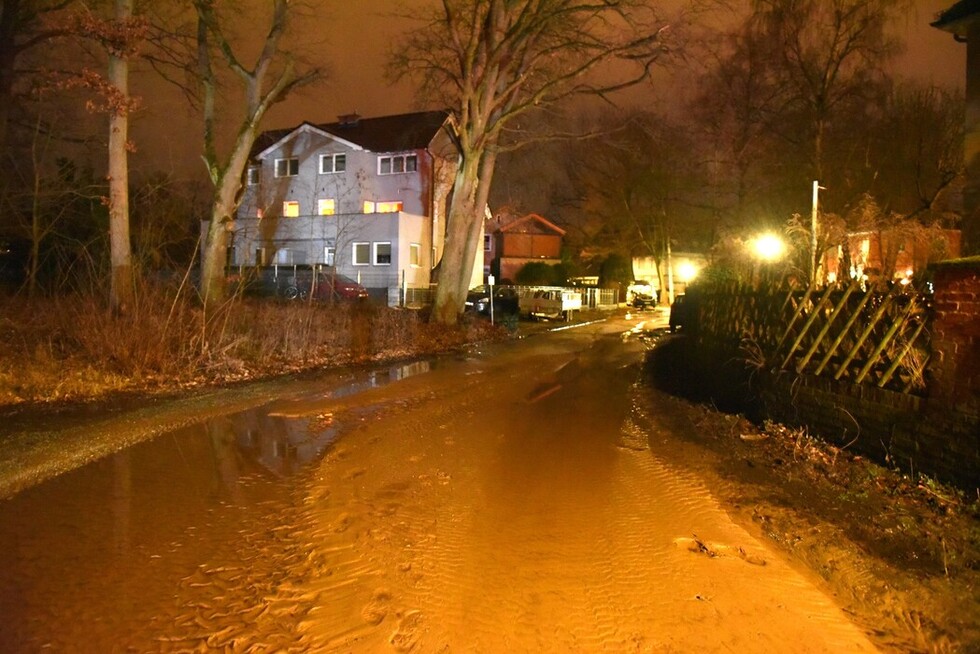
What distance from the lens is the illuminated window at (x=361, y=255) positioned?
3909 centimetres

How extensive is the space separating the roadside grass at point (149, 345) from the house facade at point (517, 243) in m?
44.3

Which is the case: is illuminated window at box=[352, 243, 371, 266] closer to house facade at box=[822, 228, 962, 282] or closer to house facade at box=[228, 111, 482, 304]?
house facade at box=[228, 111, 482, 304]

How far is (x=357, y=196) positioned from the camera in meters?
42.2

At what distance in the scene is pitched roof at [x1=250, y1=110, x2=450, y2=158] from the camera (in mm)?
40500

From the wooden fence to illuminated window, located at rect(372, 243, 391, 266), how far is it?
27840mm

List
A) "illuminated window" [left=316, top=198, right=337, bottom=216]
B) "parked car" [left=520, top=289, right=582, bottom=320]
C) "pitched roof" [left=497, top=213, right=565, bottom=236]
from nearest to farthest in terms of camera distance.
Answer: "parked car" [left=520, top=289, right=582, bottom=320] < "illuminated window" [left=316, top=198, right=337, bottom=216] < "pitched roof" [left=497, top=213, right=565, bottom=236]

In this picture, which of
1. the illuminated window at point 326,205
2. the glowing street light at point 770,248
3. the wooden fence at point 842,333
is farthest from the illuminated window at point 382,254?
the wooden fence at point 842,333

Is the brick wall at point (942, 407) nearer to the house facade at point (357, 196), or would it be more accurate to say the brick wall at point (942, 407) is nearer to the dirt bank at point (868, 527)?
the dirt bank at point (868, 527)

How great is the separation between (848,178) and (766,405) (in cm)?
1947

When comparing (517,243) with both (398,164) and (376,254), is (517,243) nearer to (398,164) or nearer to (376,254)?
(398,164)

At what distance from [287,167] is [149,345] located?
32227 millimetres

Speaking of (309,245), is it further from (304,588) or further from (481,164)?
(304,588)

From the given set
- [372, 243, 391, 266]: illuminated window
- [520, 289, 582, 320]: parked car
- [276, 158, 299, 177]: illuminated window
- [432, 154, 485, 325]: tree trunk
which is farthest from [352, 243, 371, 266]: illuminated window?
[432, 154, 485, 325]: tree trunk

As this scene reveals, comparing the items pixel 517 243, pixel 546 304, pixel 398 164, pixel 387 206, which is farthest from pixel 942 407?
pixel 517 243
